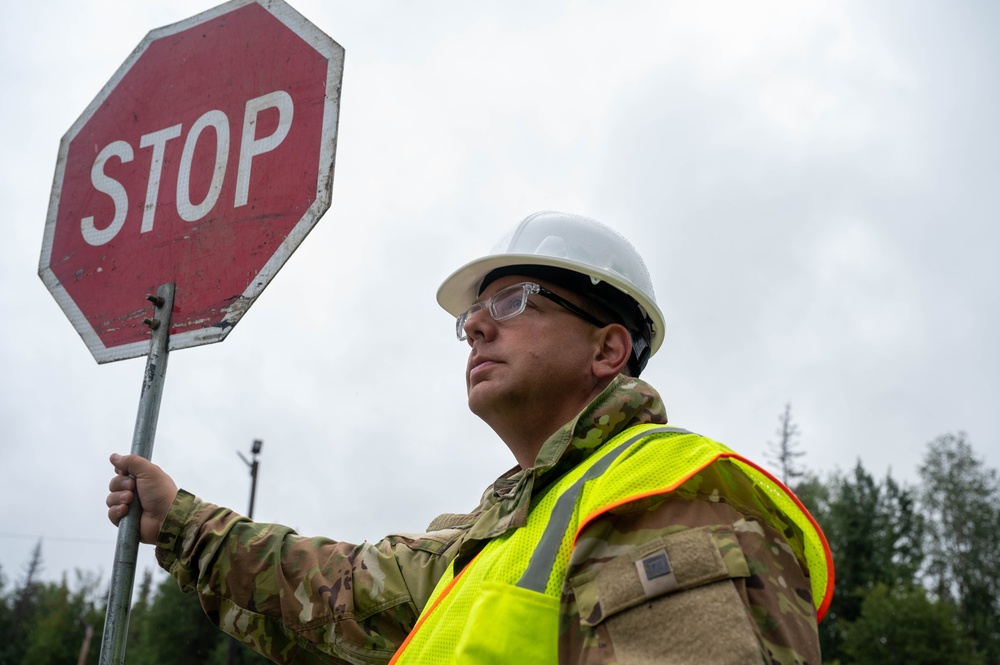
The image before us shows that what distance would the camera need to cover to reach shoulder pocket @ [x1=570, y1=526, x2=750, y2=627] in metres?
1.44

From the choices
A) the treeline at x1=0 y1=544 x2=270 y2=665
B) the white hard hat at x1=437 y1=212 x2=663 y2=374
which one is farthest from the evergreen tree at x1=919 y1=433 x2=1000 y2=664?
the white hard hat at x1=437 y1=212 x2=663 y2=374

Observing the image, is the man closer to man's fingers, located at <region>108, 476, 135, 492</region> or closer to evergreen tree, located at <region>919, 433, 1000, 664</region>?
man's fingers, located at <region>108, 476, 135, 492</region>

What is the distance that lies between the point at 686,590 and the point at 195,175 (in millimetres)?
2051

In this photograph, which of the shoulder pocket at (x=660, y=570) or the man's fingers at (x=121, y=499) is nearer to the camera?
the shoulder pocket at (x=660, y=570)

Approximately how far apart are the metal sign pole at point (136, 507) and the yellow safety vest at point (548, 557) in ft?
2.70

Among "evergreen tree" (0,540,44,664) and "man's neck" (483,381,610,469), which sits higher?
"evergreen tree" (0,540,44,664)

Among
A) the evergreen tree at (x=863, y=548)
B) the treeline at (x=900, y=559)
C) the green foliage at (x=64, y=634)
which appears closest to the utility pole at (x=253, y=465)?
the treeline at (x=900, y=559)

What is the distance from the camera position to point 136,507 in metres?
2.47

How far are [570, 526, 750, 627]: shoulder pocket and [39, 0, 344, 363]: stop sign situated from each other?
1.39 metres

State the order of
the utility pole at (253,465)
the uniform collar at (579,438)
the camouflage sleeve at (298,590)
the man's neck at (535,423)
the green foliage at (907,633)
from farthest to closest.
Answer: the green foliage at (907,633), the utility pole at (253,465), the camouflage sleeve at (298,590), the man's neck at (535,423), the uniform collar at (579,438)

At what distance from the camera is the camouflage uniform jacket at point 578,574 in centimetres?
142

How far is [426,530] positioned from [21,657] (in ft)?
194

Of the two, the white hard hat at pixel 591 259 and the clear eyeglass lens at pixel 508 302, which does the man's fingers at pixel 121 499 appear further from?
the white hard hat at pixel 591 259

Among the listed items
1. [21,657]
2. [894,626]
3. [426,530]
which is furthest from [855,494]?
[21,657]
